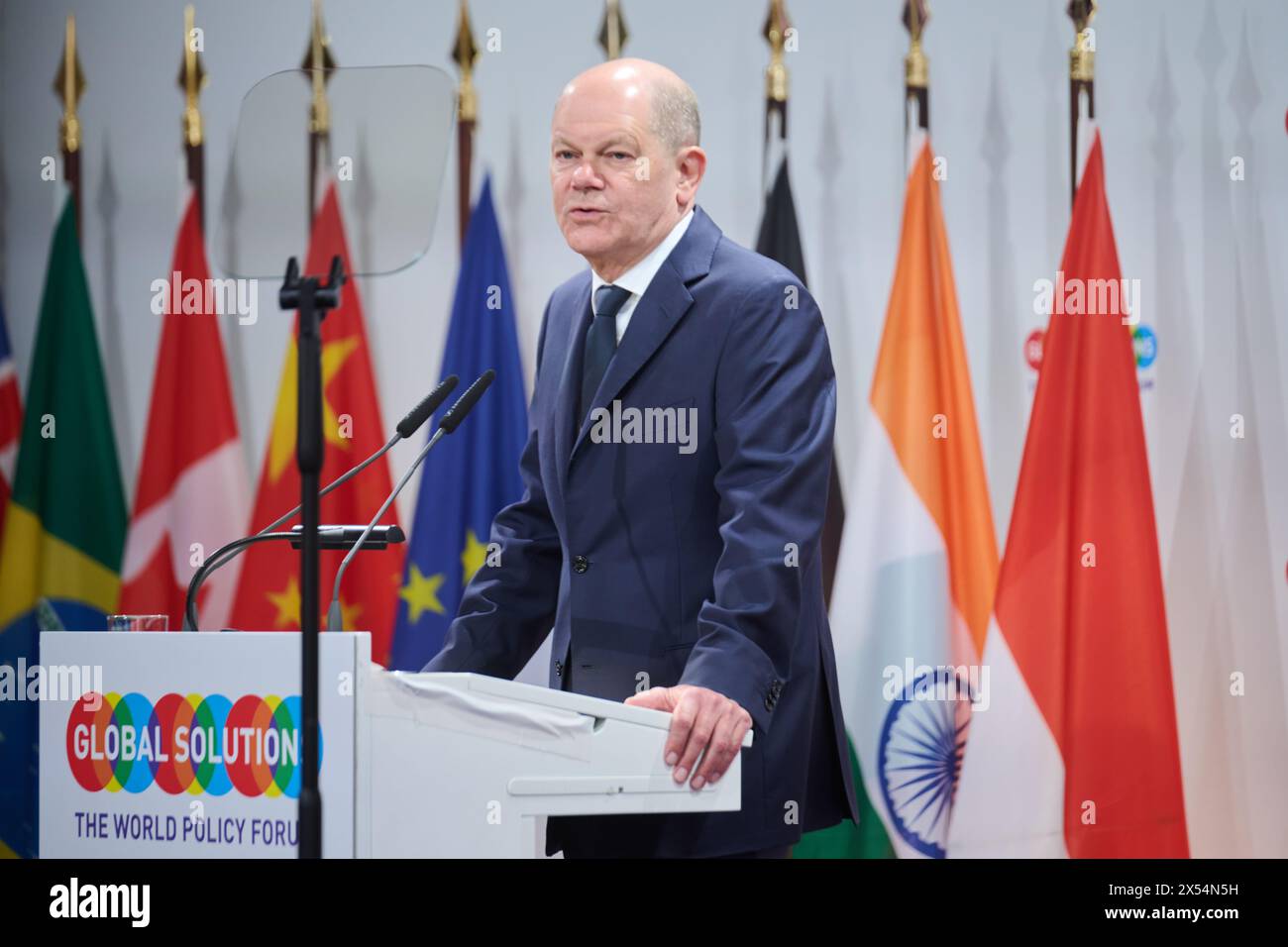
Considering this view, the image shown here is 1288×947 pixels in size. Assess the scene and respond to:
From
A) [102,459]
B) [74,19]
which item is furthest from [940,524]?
[74,19]

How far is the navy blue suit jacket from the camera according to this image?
6.35 feet

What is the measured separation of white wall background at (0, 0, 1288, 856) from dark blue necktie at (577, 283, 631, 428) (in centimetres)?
232

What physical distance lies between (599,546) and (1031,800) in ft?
7.96

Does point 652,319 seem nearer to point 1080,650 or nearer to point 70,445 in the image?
point 1080,650

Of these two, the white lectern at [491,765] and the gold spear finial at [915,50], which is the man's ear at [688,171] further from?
the gold spear finial at [915,50]

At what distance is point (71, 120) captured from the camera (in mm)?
4672

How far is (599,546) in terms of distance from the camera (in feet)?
6.81

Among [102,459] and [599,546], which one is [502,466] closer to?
[102,459]

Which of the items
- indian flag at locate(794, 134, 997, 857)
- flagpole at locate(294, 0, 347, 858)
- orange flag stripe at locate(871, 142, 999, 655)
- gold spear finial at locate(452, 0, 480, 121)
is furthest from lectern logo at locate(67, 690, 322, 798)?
gold spear finial at locate(452, 0, 480, 121)

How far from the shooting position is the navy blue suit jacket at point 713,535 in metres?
1.94

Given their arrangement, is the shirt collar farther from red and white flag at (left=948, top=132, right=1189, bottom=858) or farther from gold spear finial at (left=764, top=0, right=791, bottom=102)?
gold spear finial at (left=764, top=0, right=791, bottom=102)

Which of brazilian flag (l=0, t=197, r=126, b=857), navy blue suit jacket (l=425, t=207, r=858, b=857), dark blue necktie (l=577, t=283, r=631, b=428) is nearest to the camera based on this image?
navy blue suit jacket (l=425, t=207, r=858, b=857)

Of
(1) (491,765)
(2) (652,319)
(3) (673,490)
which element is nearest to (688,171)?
(2) (652,319)

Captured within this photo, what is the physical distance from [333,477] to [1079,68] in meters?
2.72
